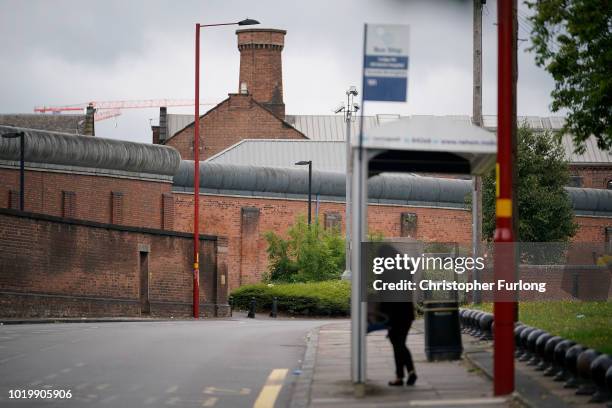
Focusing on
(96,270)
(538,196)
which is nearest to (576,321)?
(96,270)

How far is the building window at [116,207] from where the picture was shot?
60625 millimetres

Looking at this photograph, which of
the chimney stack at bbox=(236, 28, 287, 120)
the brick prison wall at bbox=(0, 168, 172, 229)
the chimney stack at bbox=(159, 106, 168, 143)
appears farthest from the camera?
the chimney stack at bbox=(159, 106, 168, 143)

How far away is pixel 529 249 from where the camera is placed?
58625 mm

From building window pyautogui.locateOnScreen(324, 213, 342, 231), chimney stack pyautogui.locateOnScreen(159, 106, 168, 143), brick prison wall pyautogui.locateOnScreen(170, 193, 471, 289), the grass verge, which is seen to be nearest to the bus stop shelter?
the grass verge

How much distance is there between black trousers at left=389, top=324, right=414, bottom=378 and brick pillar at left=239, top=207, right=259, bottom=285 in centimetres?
5477

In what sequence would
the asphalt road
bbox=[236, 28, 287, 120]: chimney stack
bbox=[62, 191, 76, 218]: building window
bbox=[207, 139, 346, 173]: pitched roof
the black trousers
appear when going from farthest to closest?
bbox=[236, 28, 287, 120]: chimney stack
bbox=[207, 139, 346, 173]: pitched roof
bbox=[62, 191, 76, 218]: building window
the black trousers
the asphalt road

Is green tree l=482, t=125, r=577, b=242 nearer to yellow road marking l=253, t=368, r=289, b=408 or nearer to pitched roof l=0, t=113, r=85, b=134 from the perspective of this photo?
pitched roof l=0, t=113, r=85, b=134

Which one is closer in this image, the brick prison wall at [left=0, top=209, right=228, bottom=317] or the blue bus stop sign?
the blue bus stop sign

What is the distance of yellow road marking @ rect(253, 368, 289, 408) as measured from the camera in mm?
14211

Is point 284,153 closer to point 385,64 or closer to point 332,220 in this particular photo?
point 332,220

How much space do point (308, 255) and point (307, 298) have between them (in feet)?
29.3

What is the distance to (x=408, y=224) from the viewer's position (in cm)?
7588

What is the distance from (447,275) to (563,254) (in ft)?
47.7

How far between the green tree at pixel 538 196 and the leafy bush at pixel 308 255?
9.31m
